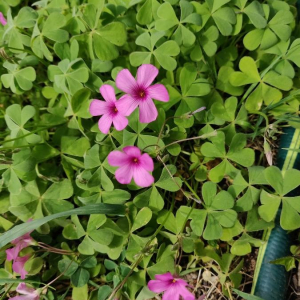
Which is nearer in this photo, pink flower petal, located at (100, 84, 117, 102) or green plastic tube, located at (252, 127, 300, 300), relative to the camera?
pink flower petal, located at (100, 84, 117, 102)

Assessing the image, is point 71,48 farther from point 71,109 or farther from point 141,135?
point 141,135

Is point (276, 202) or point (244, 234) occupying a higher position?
point (276, 202)

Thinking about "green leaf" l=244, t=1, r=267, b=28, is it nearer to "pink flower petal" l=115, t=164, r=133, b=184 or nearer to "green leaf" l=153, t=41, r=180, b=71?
"green leaf" l=153, t=41, r=180, b=71

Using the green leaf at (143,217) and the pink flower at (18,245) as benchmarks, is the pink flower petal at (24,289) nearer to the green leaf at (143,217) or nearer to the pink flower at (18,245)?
the pink flower at (18,245)

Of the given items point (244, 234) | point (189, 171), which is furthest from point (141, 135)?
point (244, 234)

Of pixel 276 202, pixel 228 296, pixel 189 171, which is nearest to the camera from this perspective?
pixel 276 202

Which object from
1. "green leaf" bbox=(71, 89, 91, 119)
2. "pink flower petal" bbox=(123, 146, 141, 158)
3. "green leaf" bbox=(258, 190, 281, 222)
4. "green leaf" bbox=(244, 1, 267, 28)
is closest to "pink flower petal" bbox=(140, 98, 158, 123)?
"pink flower petal" bbox=(123, 146, 141, 158)
